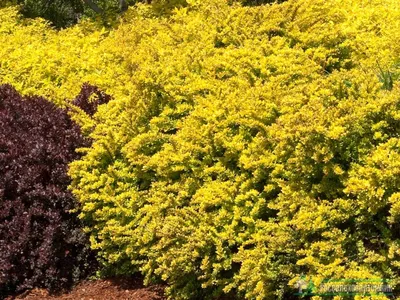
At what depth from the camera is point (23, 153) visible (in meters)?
4.79

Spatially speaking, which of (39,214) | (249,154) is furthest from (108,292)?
(249,154)

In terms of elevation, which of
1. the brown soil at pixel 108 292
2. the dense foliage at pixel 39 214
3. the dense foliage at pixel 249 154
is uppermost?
the dense foliage at pixel 249 154

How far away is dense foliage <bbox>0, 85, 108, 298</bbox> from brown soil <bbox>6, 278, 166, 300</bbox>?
Answer: 8 centimetres

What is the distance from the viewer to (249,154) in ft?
12.8

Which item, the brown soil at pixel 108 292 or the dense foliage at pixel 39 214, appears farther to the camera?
the dense foliage at pixel 39 214

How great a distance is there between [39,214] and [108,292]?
32.9 inches

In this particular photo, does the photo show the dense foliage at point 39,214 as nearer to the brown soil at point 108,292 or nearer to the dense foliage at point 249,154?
the brown soil at point 108,292

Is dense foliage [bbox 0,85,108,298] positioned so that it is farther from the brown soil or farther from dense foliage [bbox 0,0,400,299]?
dense foliage [bbox 0,0,400,299]

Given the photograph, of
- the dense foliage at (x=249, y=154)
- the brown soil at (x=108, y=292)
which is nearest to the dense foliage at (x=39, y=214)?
the brown soil at (x=108, y=292)

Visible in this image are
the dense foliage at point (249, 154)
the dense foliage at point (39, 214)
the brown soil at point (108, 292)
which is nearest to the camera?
the dense foliage at point (249, 154)

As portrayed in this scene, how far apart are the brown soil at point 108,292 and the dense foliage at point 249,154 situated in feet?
0.42

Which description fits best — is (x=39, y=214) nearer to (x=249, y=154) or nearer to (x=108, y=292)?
(x=108, y=292)

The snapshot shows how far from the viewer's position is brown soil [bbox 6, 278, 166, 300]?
4.23 m

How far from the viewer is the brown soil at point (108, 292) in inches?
166
